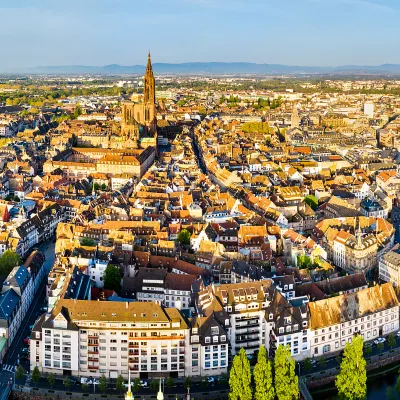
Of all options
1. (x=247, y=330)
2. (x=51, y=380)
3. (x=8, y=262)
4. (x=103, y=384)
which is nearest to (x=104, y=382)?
(x=103, y=384)

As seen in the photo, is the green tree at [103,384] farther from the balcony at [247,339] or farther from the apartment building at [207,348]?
the balcony at [247,339]

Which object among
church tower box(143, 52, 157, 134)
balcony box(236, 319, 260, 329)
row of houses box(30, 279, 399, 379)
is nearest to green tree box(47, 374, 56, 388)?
row of houses box(30, 279, 399, 379)

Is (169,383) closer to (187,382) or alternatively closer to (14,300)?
(187,382)

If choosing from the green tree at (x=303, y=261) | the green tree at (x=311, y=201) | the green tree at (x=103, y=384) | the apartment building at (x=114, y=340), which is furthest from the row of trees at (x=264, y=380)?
the green tree at (x=311, y=201)

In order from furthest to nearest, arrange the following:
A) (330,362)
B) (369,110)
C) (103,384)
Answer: (369,110) → (330,362) → (103,384)

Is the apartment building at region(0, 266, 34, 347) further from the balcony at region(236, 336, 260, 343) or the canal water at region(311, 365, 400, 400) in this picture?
the canal water at region(311, 365, 400, 400)

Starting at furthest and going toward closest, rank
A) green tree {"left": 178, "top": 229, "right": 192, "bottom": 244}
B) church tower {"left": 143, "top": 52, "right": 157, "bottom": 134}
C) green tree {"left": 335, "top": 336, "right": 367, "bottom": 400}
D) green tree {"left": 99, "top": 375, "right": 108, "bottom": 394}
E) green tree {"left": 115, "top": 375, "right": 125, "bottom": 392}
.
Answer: church tower {"left": 143, "top": 52, "right": 157, "bottom": 134} → green tree {"left": 178, "top": 229, "right": 192, "bottom": 244} → green tree {"left": 115, "top": 375, "right": 125, "bottom": 392} → green tree {"left": 99, "top": 375, "right": 108, "bottom": 394} → green tree {"left": 335, "top": 336, "right": 367, "bottom": 400}

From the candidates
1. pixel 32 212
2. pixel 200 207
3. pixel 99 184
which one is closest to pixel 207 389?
pixel 200 207
